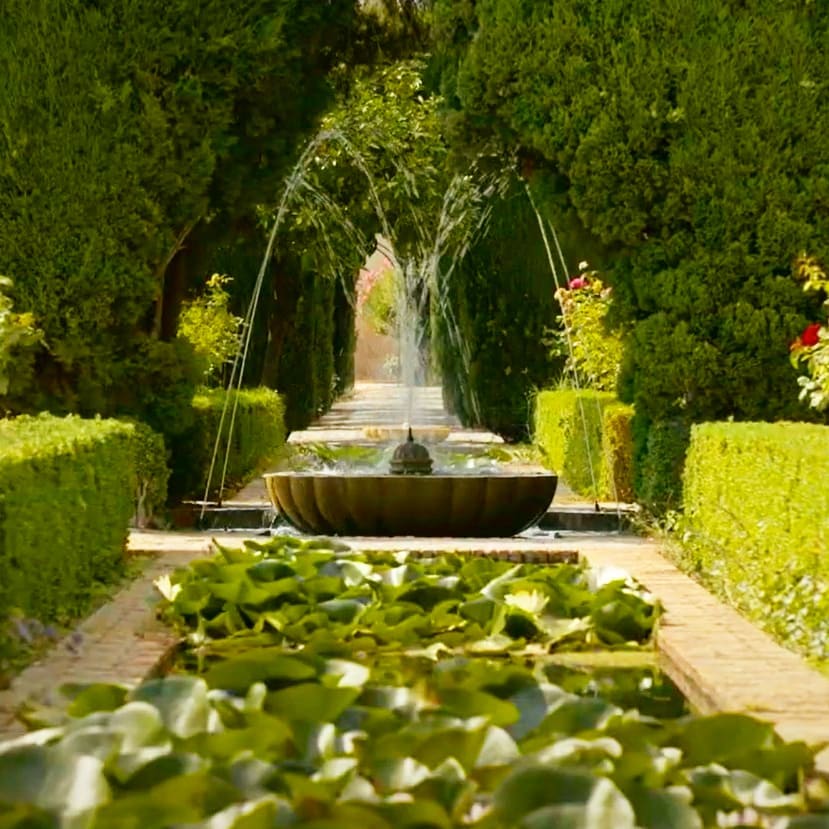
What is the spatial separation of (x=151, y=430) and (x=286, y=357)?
37.7ft

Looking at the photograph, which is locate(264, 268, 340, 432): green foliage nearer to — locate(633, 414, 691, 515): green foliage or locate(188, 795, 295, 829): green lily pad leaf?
locate(633, 414, 691, 515): green foliage

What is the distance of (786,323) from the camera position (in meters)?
9.77

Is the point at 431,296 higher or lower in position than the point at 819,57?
lower

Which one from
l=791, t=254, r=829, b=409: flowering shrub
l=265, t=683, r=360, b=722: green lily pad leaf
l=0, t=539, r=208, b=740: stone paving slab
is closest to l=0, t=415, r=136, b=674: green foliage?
l=0, t=539, r=208, b=740: stone paving slab

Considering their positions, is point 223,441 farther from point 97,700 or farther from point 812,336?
point 97,700

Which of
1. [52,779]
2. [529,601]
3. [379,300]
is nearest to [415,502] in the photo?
[529,601]

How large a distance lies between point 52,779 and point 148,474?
636 centimetres

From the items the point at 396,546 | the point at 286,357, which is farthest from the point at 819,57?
the point at 286,357

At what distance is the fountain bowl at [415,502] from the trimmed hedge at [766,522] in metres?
1.01

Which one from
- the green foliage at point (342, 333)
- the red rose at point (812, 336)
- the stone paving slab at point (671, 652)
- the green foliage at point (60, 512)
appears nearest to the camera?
the stone paving slab at point (671, 652)

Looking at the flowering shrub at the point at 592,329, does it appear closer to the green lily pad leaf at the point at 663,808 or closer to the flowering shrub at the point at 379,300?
the green lily pad leaf at the point at 663,808

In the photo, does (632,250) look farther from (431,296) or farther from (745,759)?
(431,296)

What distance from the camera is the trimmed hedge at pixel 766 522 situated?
6.04 metres

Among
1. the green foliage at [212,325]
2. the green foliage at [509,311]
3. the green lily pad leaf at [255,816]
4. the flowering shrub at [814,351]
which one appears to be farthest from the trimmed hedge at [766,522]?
the green foliage at [509,311]
